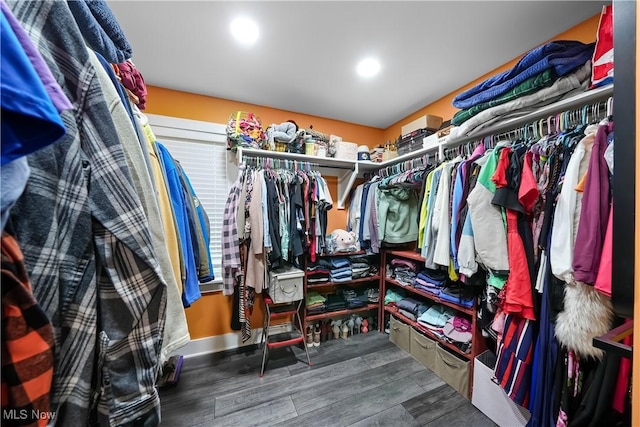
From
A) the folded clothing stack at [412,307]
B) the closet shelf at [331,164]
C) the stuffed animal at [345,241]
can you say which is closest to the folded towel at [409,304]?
the folded clothing stack at [412,307]

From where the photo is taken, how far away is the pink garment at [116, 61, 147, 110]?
0.78 m

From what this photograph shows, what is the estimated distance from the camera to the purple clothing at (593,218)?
0.85m

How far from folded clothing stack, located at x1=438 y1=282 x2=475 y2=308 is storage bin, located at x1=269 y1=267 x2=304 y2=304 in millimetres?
1127

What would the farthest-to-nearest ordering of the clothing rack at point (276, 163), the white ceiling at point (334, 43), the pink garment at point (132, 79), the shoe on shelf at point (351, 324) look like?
1. the shoe on shelf at point (351, 324)
2. the clothing rack at point (276, 163)
3. the white ceiling at point (334, 43)
4. the pink garment at point (132, 79)

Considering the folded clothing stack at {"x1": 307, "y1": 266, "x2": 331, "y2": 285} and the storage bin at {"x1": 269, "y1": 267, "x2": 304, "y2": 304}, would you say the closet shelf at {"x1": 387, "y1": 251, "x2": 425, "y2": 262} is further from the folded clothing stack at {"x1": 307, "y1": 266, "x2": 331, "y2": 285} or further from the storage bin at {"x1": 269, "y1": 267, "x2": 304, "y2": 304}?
the storage bin at {"x1": 269, "y1": 267, "x2": 304, "y2": 304}

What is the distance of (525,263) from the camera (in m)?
1.14

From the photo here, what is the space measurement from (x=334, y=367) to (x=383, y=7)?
2.47 metres

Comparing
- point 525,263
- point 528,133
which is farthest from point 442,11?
point 525,263

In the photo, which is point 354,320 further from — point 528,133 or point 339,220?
point 528,133

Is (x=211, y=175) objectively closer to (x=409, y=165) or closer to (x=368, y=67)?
(x=368, y=67)

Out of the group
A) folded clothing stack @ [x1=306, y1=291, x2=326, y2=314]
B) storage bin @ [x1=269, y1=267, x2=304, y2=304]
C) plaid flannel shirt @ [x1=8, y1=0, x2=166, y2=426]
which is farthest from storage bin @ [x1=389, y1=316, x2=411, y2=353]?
plaid flannel shirt @ [x1=8, y1=0, x2=166, y2=426]

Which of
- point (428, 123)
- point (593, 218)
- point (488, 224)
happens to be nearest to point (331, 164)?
point (428, 123)

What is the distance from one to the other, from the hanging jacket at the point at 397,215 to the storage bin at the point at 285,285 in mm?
867

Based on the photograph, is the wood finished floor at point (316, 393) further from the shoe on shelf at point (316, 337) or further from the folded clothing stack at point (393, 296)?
the folded clothing stack at point (393, 296)
